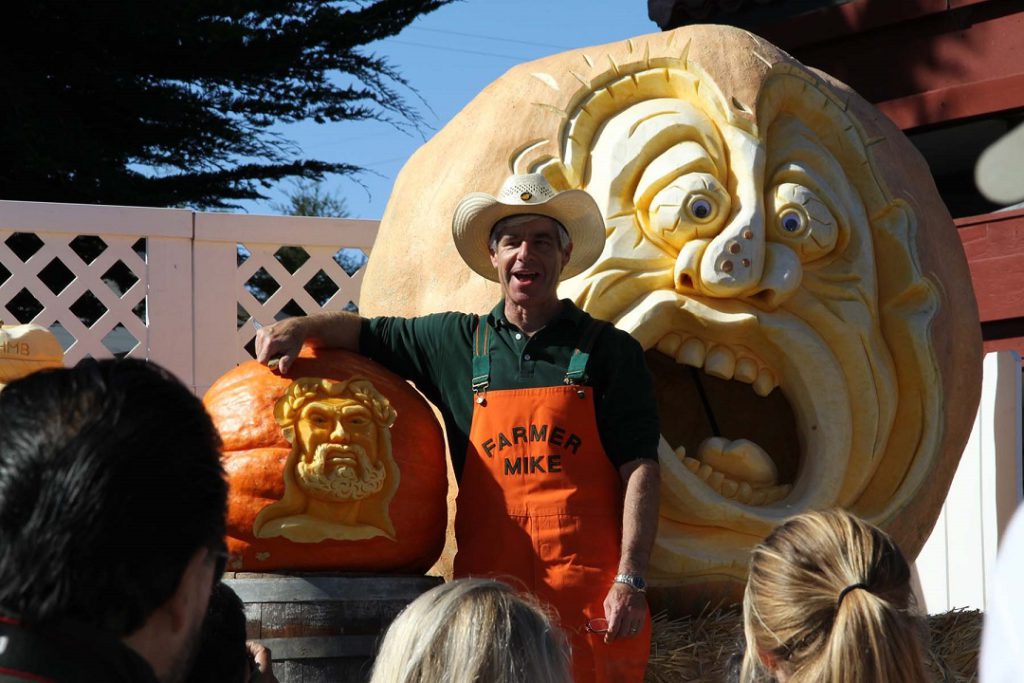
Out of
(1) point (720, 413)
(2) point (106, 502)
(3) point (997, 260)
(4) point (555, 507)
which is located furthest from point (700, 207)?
(3) point (997, 260)

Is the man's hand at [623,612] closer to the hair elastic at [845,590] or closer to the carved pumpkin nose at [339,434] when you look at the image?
the carved pumpkin nose at [339,434]

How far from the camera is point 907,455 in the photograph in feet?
13.4

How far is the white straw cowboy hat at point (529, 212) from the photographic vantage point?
11.3ft

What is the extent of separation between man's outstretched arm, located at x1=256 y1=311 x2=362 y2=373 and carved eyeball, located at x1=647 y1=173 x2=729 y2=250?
0.93 meters

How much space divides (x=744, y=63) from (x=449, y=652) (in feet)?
8.74

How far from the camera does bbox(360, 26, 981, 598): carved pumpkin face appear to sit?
3773mm

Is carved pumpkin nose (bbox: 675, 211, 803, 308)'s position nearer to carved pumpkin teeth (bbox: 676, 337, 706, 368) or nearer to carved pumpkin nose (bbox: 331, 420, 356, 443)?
carved pumpkin teeth (bbox: 676, 337, 706, 368)

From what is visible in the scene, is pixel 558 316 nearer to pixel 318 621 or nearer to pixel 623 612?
pixel 623 612

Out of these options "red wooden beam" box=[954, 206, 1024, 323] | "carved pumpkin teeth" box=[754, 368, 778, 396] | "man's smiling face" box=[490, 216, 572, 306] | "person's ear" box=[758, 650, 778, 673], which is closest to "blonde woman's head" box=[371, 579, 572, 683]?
"person's ear" box=[758, 650, 778, 673]

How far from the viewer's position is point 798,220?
12.6 ft

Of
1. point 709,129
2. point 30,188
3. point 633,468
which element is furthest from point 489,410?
point 30,188

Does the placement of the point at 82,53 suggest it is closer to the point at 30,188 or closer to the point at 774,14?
the point at 30,188

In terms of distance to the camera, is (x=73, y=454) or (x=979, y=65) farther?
(x=979, y=65)

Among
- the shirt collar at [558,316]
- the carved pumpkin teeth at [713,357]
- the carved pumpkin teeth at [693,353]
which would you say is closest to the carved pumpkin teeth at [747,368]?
the carved pumpkin teeth at [713,357]
